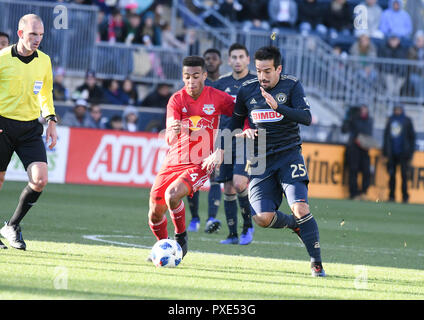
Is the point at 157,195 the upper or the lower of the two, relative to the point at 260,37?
Result: lower

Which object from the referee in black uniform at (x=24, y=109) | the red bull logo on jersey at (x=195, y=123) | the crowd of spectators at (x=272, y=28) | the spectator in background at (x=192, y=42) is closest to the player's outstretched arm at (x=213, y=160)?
the red bull logo on jersey at (x=195, y=123)

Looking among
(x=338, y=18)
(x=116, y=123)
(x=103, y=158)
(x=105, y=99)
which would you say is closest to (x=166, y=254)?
(x=103, y=158)

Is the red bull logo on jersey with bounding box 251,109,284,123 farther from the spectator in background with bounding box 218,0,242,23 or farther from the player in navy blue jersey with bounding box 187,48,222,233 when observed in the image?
the spectator in background with bounding box 218,0,242,23

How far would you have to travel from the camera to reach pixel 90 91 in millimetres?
21203

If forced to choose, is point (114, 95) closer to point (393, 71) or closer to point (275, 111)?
point (393, 71)

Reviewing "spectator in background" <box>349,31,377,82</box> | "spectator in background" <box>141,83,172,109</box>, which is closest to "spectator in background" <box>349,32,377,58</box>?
"spectator in background" <box>349,31,377,82</box>

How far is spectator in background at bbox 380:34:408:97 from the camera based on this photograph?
23797 mm

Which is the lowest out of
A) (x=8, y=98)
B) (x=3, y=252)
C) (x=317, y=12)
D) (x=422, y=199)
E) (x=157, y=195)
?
(x=422, y=199)

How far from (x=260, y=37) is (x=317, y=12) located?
326 cm

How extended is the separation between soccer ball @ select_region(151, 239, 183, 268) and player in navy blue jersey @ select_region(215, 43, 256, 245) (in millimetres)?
2734

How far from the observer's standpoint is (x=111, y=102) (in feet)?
69.5

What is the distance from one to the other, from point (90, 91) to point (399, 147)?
7639 mm
